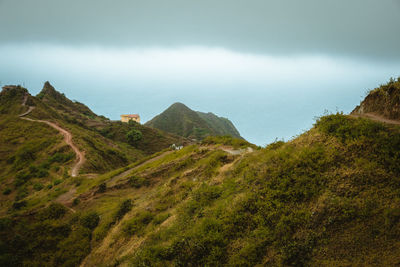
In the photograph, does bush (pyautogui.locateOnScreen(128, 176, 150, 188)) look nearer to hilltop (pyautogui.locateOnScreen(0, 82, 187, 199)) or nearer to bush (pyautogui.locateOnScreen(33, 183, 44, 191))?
hilltop (pyautogui.locateOnScreen(0, 82, 187, 199))

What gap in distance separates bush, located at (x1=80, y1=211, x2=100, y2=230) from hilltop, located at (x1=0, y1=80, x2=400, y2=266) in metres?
0.96

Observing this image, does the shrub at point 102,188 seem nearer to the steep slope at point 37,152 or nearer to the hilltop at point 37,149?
the steep slope at point 37,152

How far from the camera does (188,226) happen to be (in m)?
8.91

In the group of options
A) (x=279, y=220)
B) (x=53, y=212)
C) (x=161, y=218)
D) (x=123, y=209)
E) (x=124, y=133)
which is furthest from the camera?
(x=124, y=133)

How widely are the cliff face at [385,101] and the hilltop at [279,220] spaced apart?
173cm

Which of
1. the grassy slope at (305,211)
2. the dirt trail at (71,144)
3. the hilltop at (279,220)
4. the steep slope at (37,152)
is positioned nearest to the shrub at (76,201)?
the hilltop at (279,220)

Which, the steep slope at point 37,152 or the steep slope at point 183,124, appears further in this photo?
the steep slope at point 183,124

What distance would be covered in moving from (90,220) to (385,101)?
19.9 meters

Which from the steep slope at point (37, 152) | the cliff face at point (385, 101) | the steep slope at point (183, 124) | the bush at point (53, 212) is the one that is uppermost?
the steep slope at point (183, 124)

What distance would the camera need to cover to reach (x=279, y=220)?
22.4ft

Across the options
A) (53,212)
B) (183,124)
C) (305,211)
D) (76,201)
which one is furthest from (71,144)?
(183,124)

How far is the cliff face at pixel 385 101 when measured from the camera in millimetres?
8508

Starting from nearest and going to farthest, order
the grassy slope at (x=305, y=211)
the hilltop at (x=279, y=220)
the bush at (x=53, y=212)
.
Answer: the grassy slope at (x=305, y=211) → the hilltop at (x=279, y=220) → the bush at (x=53, y=212)

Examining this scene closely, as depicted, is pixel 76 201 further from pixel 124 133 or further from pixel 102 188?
pixel 124 133
